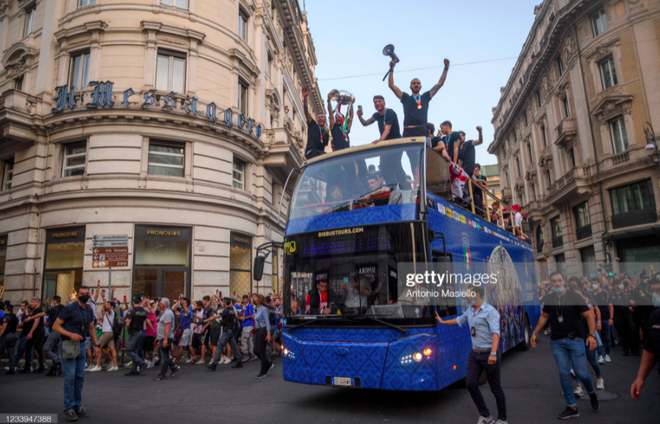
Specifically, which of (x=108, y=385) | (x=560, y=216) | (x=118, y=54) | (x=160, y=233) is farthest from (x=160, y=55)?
(x=560, y=216)

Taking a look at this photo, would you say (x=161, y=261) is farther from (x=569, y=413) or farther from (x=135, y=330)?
(x=569, y=413)

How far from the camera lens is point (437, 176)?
761 cm

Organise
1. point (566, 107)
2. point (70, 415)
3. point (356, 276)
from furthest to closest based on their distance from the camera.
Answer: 1. point (566, 107)
2. point (356, 276)
3. point (70, 415)

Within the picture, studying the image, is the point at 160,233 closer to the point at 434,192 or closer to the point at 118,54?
the point at 118,54

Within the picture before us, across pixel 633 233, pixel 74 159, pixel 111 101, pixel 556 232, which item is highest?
pixel 111 101

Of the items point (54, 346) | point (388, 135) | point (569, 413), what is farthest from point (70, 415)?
point (388, 135)

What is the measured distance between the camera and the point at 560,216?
33.8 metres

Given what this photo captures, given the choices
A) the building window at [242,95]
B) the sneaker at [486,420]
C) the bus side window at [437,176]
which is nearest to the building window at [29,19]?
the building window at [242,95]

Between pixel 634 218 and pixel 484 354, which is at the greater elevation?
pixel 634 218

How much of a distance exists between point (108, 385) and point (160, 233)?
8112 mm

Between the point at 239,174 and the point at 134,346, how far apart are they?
1071cm

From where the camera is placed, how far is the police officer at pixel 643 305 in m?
10.6

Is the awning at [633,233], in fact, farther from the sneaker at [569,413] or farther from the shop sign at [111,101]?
the shop sign at [111,101]

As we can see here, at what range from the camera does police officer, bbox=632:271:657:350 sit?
1057 cm
